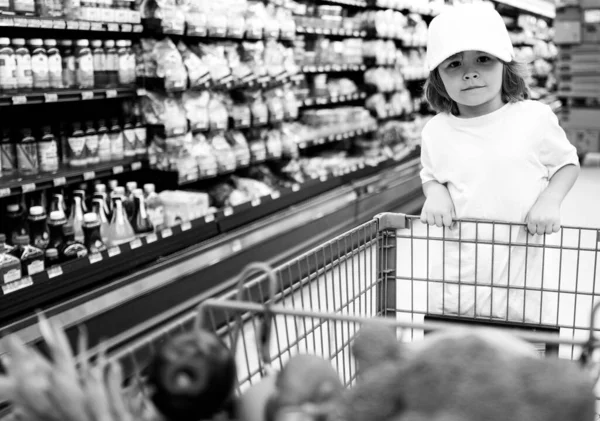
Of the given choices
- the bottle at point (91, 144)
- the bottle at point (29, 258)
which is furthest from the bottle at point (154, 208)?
the bottle at point (29, 258)

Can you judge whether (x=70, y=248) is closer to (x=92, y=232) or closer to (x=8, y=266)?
(x=92, y=232)

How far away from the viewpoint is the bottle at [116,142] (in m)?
3.66

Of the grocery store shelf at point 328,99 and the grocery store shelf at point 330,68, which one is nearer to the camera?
the grocery store shelf at point 330,68

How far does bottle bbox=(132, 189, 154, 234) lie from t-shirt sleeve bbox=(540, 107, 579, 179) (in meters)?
2.22

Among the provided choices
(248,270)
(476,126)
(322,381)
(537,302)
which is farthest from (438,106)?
Answer: (322,381)

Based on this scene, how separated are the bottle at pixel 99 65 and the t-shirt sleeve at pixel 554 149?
7.92 ft

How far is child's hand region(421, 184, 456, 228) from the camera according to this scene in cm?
158

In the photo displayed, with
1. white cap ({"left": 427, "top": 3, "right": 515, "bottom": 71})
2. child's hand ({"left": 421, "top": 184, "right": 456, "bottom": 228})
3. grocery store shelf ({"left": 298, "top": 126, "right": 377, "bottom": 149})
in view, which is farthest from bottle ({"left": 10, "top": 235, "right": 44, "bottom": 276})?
grocery store shelf ({"left": 298, "top": 126, "right": 377, "bottom": 149})

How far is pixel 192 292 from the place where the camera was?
3.53 meters

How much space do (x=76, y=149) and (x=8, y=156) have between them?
353 mm

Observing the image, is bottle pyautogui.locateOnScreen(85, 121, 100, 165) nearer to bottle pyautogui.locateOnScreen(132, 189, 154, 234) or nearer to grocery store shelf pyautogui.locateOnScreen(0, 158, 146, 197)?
grocery store shelf pyautogui.locateOnScreen(0, 158, 146, 197)

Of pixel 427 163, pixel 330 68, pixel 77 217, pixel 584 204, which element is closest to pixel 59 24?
pixel 77 217

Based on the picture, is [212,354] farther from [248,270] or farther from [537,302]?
[537,302]

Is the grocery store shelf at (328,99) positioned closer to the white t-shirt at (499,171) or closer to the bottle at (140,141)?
the bottle at (140,141)
